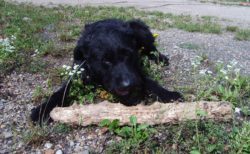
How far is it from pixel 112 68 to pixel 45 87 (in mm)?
895

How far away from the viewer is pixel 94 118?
10.0 feet

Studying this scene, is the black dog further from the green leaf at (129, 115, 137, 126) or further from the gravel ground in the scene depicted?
the green leaf at (129, 115, 137, 126)

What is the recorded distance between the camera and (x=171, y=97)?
11.2 ft

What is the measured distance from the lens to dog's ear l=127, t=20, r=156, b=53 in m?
4.54

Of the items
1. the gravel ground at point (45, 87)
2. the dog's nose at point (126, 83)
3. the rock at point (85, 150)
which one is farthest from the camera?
the dog's nose at point (126, 83)

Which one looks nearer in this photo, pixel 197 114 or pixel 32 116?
Answer: pixel 197 114

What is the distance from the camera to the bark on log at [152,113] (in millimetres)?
2934

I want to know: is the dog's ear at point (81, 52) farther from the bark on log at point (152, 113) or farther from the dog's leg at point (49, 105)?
the bark on log at point (152, 113)

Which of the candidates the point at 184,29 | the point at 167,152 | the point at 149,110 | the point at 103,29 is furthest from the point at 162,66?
the point at 184,29

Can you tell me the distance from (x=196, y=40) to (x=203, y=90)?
9.08 ft

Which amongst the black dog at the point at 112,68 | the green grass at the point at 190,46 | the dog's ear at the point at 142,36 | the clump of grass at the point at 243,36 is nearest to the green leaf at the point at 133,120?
the black dog at the point at 112,68

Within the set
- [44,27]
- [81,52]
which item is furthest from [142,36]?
[44,27]

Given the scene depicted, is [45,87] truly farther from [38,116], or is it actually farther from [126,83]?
[126,83]

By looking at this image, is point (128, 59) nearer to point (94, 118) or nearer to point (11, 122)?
point (94, 118)
